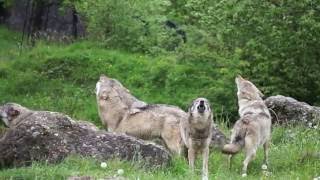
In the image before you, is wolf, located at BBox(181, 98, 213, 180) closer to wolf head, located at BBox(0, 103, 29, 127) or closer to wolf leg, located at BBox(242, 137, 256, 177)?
wolf leg, located at BBox(242, 137, 256, 177)

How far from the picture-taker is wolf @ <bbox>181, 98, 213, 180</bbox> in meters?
9.25

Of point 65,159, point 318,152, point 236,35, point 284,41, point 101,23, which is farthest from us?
point 101,23

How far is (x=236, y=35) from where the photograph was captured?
20.0 metres

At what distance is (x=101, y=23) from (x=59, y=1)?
21.9ft

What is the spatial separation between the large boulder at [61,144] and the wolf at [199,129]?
0.42m

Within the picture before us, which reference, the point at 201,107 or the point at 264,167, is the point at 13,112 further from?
the point at 264,167

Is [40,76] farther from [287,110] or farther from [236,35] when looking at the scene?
[287,110]

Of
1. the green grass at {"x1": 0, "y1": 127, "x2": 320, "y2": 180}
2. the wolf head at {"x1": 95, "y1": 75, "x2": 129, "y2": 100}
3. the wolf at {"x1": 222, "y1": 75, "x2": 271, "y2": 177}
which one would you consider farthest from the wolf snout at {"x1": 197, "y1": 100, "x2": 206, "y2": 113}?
the wolf head at {"x1": 95, "y1": 75, "x2": 129, "y2": 100}

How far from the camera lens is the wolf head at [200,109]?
30.0 ft

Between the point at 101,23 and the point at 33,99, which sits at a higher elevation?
the point at 101,23

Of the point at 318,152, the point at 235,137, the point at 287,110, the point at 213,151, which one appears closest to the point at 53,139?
the point at 235,137

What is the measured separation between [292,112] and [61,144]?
268 inches

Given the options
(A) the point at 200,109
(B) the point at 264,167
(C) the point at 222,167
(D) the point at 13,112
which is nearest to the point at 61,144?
(A) the point at 200,109

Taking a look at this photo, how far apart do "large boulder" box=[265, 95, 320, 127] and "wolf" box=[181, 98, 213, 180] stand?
16.9 feet
